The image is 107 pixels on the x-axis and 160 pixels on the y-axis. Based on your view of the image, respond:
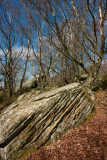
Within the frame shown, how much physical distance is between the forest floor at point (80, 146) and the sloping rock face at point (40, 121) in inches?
9.1

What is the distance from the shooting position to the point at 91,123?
387cm

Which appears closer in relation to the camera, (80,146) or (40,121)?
(80,146)

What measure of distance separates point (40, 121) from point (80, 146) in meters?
1.61

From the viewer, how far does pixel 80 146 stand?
2.83 m

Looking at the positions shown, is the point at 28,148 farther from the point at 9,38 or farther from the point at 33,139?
the point at 9,38

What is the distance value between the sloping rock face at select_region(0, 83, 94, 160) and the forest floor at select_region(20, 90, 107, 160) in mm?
232

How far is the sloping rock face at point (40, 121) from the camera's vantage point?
2.79 m

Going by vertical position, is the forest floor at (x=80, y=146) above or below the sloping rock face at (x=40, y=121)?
below

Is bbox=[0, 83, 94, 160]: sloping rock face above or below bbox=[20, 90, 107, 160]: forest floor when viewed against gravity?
above

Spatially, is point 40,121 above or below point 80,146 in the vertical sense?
above

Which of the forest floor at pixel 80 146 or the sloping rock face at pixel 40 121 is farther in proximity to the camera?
the sloping rock face at pixel 40 121

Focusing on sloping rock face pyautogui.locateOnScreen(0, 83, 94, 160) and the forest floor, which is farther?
sloping rock face pyautogui.locateOnScreen(0, 83, 94, 160)

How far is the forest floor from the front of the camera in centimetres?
256

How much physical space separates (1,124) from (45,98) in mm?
1935
